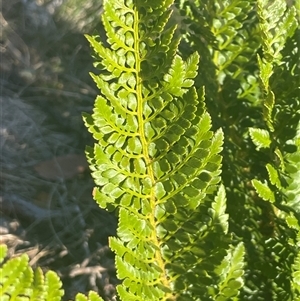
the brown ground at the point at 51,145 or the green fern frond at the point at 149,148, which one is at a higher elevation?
the green fern frond at the point at 149,148

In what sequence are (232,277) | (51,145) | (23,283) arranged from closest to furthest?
(23,283) < (232,277) < (51,145)

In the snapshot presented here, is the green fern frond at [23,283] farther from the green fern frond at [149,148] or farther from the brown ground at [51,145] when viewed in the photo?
the brown ground at [51,145]

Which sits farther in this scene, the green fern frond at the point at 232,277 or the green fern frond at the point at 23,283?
the green fern frond at the point at 232,277

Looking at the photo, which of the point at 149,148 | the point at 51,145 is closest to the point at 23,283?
the point at 149,148

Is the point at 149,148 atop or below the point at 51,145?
atop

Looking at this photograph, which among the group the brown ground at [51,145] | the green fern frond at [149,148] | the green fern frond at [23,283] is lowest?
the brown ground at [51,145]

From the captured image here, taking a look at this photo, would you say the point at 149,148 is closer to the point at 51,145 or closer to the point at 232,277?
the point at 232,277

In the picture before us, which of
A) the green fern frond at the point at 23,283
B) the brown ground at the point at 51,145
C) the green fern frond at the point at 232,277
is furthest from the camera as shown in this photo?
the brown ground at the point at 51,145

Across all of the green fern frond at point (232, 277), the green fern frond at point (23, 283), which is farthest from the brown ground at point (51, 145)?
the green fern frond at point (23, 283)

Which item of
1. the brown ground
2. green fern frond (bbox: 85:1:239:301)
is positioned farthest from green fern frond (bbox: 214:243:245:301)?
the brown ground

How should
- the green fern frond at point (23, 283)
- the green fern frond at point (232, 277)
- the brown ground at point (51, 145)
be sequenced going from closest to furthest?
the green fern frond at point (23, 283), the green fern frond at point (232, 277), the brown ground at point (51, 145)
